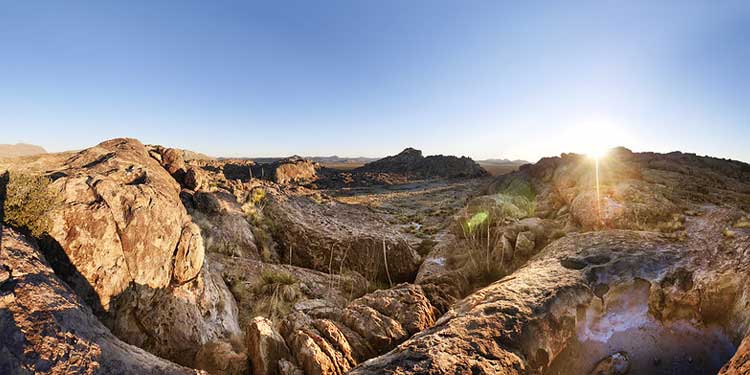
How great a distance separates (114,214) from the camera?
3846 millimetres

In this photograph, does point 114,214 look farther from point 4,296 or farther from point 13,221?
point 4,296

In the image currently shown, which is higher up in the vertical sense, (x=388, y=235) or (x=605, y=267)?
(x=605, y=267)

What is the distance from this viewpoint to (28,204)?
3080mm

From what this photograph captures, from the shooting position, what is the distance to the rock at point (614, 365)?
3.19 m

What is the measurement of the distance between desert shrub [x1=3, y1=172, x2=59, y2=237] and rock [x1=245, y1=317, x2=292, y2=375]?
2.36 m

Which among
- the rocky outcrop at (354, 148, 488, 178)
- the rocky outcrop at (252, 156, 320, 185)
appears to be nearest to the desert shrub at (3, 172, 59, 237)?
the rocky outcrop at (252, 156, 320, 185)

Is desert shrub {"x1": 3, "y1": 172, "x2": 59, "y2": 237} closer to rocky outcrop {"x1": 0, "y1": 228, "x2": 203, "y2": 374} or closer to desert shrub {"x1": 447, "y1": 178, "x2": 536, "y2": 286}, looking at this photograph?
rocky outcrop {"x1": 0, "y1": 228, "x2": 203, "y2": 374}

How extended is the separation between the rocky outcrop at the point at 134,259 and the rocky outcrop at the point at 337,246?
3164mm

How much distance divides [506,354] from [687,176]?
10.6m

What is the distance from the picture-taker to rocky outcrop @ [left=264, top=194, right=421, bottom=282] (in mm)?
7984

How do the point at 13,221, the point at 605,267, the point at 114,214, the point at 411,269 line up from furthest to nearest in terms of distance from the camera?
1. the point at 411,269
2. the point at 605,267
3. the point at 114,214
4. the point at 13,221

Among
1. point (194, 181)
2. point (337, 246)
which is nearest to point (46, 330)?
point (337, 246)

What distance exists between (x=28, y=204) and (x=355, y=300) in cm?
375

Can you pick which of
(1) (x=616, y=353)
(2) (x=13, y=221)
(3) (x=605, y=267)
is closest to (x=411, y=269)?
(3) (x=605, y=267)
